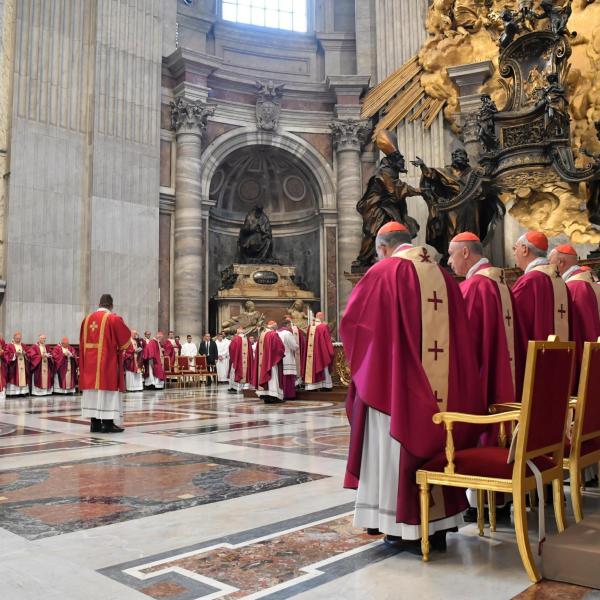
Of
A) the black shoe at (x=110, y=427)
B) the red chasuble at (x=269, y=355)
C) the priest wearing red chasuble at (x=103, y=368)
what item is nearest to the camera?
the black shoe at (x=110, y=427)

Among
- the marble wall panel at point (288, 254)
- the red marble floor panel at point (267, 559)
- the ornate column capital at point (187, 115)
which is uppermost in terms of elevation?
the ornate column capital at point (187, 115)

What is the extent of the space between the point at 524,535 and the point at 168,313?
53.1ft

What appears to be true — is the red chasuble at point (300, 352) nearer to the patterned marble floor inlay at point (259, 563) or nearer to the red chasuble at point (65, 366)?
the red chasuble at point (65, 366)

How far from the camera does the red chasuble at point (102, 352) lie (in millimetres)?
7430

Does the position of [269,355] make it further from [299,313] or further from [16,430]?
[299,313]

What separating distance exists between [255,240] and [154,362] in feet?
19.7

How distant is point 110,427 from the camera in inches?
287

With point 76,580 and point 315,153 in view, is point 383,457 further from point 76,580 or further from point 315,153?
point 315,153

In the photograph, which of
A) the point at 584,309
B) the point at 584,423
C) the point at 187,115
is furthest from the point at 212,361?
the point at 584,423

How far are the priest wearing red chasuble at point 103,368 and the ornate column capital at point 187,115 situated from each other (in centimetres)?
1189

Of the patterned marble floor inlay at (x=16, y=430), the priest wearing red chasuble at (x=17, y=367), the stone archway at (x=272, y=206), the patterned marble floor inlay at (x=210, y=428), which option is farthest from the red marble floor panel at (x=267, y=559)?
the stone archway at (x=272, y=206)

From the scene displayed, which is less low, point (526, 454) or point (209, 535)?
point (526, 454)

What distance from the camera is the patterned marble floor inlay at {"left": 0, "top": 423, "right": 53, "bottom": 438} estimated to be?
704 centimetres

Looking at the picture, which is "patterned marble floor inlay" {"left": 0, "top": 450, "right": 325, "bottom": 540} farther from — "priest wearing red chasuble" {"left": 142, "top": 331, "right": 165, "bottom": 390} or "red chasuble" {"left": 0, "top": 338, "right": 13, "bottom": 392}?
"priest wearing red chasuble" {"left": 142, "top": 331, "right": 165, "bottom": 390}
